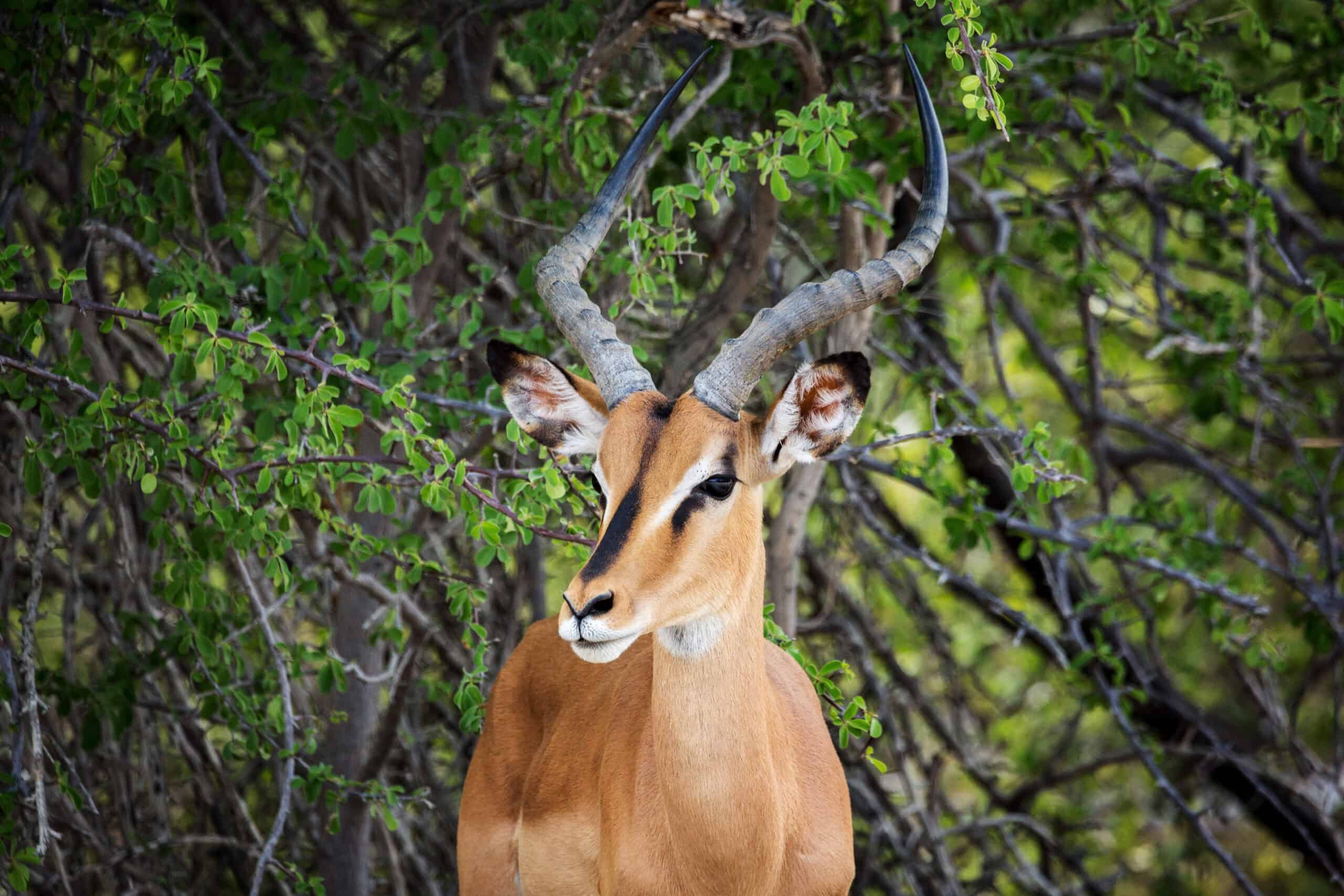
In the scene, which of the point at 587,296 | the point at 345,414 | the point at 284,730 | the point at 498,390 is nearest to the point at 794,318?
the point at 587,296

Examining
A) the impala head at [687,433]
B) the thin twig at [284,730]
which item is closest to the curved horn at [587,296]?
the impala head at [687,433]

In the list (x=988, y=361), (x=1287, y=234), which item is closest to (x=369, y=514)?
(x=1287, y=234)

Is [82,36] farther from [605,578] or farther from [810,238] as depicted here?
[810,238]

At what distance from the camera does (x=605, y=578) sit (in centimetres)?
329

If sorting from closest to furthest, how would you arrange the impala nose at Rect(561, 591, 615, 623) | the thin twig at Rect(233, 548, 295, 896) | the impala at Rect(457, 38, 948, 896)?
the impala nose at Rect(561, 591, 615, 623) → the impala at Rect(457, 38, 948, 896) → the thin twig at Rect(233, 548, 295, 896)

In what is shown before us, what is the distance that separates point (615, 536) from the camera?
3436 millimetres

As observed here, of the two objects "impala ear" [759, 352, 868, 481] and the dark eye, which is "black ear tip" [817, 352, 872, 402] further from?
the dark eye

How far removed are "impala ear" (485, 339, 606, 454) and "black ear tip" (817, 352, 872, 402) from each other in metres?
0.71

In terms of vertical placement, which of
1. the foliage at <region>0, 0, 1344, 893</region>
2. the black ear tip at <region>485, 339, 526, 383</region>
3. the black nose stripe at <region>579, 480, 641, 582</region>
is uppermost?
the black ear tip at <region>485, 339, 526, 383</region>

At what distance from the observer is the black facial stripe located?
3.54m

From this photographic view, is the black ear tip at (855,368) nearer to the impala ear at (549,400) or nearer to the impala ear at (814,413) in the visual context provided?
the impala ear at (814,413)

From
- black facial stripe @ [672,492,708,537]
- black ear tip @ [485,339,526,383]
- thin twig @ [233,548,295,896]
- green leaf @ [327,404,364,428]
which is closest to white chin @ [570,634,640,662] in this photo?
black facial stripe @ [672,492,708,537]

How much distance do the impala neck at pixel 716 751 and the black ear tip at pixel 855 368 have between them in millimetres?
620

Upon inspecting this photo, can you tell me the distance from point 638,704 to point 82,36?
3.18 metres
